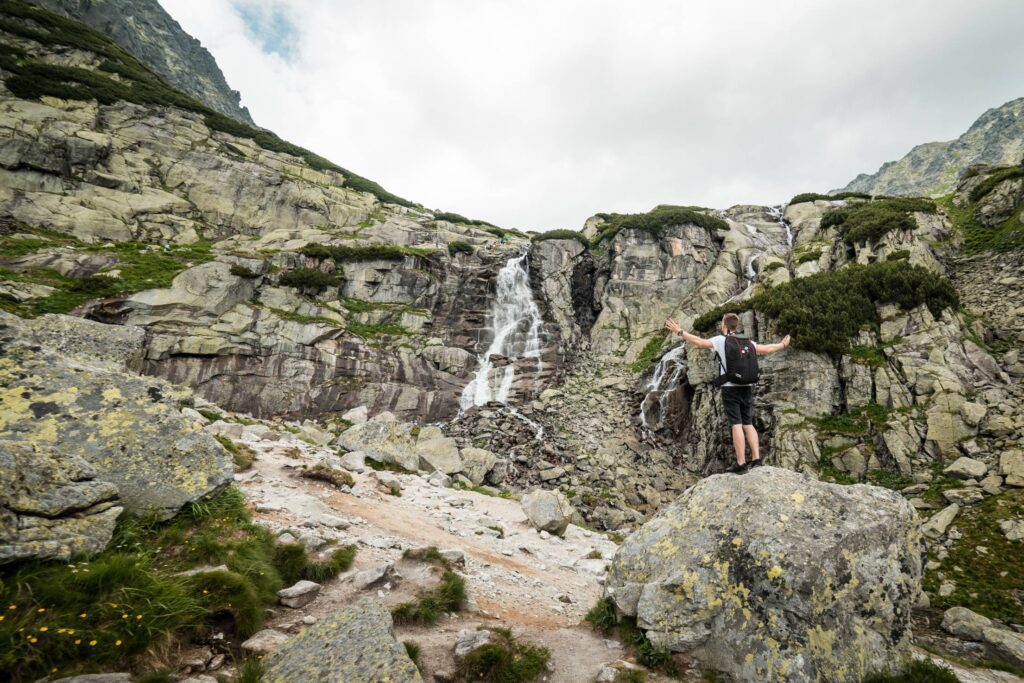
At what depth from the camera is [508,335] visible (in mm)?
42750

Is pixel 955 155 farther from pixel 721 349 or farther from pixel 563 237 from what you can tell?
pixel 721 349

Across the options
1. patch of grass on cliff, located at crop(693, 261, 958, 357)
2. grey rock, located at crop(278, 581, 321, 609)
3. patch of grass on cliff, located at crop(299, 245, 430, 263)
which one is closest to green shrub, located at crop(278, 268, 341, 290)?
patch of grass on cliff, located at crop(299, 245, 430, 263)

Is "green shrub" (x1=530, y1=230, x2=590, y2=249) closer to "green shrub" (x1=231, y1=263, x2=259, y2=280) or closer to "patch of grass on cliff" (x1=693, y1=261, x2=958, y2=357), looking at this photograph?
"patch of grass on cliff" (x1=693, y1=261, x2=958, y2=357)

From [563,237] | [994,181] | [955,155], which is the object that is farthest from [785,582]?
[955,155]

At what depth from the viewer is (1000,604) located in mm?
11820

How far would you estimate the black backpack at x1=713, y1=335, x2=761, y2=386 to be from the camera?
862cm

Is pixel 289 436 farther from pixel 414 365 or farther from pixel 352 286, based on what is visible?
pixel 352 286

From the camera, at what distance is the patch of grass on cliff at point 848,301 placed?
23297 mm

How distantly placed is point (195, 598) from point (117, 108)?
260 ft

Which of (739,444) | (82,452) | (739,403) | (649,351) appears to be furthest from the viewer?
(649,351)

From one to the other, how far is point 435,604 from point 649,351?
39.7 m

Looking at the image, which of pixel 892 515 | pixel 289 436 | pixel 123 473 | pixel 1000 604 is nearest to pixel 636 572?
pixel 892 515

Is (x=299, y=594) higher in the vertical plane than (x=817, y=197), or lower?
lower

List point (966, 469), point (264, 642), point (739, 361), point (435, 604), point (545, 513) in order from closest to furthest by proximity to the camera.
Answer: point (264, 642), point (435, 604), point (739, 361), point (545, 513), point (966, 469)
